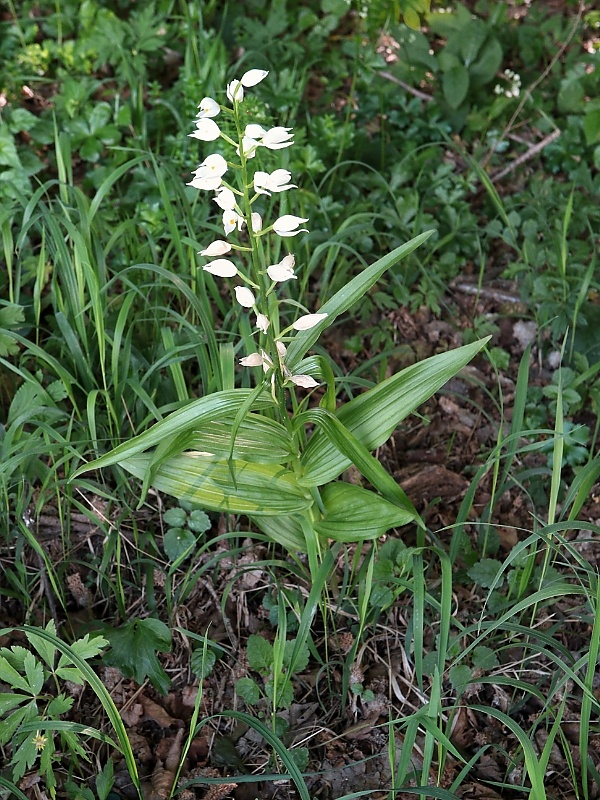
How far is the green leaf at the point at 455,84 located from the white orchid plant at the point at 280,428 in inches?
66.8

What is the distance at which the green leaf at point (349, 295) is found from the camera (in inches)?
58.5

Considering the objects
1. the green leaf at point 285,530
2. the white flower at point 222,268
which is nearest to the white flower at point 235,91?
the white flower at point 222,268

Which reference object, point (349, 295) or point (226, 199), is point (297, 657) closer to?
point (349, 295)

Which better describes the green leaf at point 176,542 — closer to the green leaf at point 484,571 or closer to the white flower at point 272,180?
the green leaf at point 484,571

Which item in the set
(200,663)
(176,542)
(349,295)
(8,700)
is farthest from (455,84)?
(8,700)

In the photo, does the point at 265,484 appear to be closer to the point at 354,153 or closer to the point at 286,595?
the point at 286,595

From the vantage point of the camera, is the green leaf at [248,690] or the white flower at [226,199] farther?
the green leaf at [248,690]

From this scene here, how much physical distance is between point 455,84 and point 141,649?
8.16 feet

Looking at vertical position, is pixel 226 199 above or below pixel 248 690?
above

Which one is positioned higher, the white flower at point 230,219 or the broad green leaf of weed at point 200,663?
the white flower at point 230,219

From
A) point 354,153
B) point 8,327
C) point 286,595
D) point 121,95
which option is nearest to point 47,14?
point 121,95

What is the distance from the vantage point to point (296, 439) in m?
1.64

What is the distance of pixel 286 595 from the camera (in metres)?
1.88

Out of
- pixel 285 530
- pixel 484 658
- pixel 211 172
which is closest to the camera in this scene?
pixel 211 172
